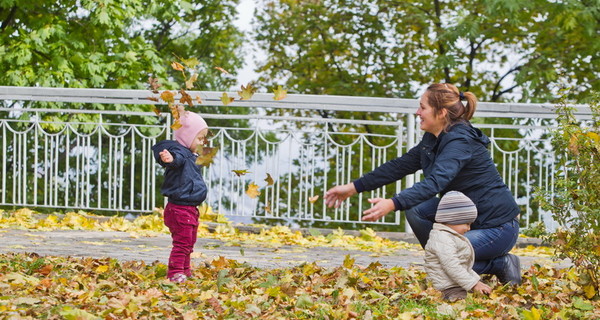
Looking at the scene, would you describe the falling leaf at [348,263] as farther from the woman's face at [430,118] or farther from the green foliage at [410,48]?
the green foliage at [410,48]

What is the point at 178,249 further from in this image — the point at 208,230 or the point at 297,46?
the point at 297,46

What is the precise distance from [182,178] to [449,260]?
1.66 m

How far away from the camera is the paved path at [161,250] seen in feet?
20.1

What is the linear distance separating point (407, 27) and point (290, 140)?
8.56 meters

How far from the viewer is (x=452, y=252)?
4.49m

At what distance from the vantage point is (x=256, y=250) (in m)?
7.03

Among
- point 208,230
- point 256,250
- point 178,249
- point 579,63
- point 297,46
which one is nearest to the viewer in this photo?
point 178,249

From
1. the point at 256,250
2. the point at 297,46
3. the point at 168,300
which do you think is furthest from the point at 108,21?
the point at 168,300

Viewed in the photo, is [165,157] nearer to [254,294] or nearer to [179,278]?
[179,278]

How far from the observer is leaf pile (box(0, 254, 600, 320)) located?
12.9 feet

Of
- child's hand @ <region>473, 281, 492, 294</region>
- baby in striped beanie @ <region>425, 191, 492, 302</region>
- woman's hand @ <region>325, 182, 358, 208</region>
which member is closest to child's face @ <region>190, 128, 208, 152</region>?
woman's hand @ <region>325, 182, 358, 208</region>

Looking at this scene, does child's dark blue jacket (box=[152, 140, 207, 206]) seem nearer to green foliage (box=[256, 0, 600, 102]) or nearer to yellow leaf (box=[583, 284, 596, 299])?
yellow leaf (box=[583, 284, 596, 299])

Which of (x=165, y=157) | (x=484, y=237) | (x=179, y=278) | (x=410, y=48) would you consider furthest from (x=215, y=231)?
(x=410, y=48)

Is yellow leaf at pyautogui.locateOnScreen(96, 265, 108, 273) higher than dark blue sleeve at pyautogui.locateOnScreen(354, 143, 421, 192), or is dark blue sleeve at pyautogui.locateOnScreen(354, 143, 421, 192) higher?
dark blue sleeve at pyautogui.locateOnScreen(354, 143, 421, 192)
